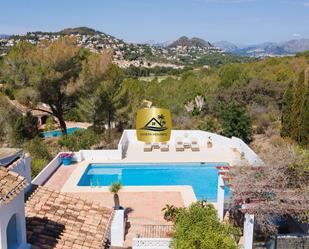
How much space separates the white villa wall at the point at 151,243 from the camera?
12445mm

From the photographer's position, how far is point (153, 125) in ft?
90.5

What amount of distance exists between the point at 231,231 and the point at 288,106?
1849cm

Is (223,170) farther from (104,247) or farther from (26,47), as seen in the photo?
(26,47)

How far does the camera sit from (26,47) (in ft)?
96.0

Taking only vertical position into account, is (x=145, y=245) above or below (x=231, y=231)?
below

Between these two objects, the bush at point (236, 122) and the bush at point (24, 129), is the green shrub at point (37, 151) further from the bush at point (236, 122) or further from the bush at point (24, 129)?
the bush at point (236, 122)

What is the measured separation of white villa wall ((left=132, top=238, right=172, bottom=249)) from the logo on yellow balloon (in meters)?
15.2

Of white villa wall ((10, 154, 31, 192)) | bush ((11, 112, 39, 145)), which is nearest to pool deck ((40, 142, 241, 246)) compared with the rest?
white villa wall ((10, 154, 31, 192))

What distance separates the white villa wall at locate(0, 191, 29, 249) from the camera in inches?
240

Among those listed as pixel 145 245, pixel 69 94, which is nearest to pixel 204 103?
pixel 69 94

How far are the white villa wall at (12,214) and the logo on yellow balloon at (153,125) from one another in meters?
20.2

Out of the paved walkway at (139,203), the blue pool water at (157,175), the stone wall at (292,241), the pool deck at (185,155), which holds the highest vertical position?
the stone wall at (292,241)

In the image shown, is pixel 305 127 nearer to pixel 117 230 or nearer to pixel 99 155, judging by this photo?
pixel 99 155

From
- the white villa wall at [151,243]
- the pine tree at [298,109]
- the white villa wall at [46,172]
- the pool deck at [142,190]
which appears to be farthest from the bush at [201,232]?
the pine tree at [298,109]
